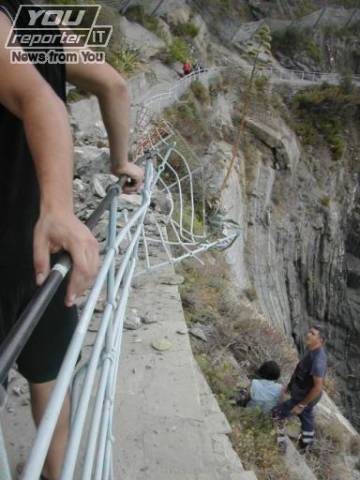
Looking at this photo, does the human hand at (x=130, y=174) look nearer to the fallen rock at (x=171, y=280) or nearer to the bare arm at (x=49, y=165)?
the bare arm at (x=49, y=165)

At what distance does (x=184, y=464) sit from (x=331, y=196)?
20.6m

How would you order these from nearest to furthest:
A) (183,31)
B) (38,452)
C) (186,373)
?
(38,452) → (186,373) → (183,31)

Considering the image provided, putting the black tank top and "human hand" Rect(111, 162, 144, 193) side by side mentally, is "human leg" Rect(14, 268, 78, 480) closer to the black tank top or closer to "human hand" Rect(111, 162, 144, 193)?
the black tank top

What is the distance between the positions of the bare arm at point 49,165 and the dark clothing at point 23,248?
1.06 feet

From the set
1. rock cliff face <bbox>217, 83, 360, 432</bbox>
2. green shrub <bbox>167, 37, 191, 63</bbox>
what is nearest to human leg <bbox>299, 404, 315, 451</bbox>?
rock cliff face <bbox>217, 83, 360, 432</bbox>

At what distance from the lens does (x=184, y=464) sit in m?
2.74

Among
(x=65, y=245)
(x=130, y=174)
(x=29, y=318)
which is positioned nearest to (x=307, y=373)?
(x=130, y=174)

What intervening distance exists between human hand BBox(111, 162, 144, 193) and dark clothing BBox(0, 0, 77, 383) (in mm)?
655

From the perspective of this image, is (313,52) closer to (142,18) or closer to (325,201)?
(142,18)

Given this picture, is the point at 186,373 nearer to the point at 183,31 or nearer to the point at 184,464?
the point at 184,464

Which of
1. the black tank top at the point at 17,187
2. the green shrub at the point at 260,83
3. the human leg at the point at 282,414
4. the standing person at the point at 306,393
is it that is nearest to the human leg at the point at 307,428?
the standing person at the point at 306,393

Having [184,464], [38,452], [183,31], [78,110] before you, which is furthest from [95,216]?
[183,31]

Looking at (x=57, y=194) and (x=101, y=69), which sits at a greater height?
(x=101, y=69)

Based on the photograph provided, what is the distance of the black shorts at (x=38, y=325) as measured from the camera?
173 centimetres
